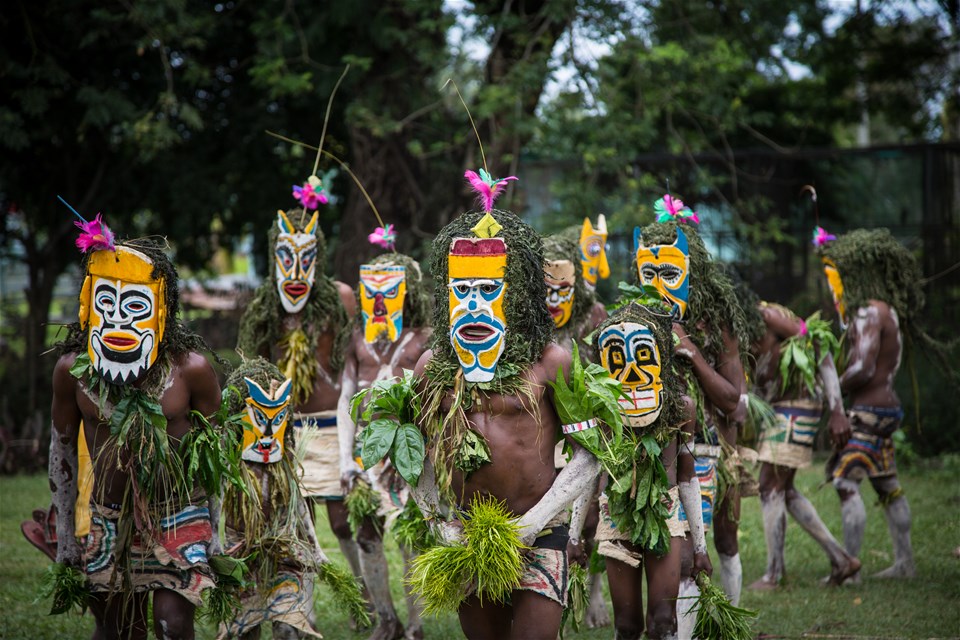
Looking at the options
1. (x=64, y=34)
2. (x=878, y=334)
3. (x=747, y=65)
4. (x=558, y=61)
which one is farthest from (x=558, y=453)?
(x=747, y=65)

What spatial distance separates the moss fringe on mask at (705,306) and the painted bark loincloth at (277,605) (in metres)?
2.67

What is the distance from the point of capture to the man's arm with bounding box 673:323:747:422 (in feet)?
19.0

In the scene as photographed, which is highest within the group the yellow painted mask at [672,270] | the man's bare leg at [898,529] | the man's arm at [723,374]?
the yellow painted mask at [672,270]

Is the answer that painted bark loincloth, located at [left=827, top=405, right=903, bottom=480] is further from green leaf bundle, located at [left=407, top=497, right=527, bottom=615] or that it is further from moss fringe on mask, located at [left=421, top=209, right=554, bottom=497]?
green leaf bundle, located at [left=407, top=497, right=527, bottom=615]

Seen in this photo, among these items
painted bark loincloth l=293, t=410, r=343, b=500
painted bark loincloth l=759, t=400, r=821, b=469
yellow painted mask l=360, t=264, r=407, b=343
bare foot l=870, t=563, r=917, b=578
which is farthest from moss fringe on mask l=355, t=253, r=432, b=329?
bare foot l=870, t=563, r=917, b=578

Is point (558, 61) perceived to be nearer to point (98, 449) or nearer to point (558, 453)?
point (558, 453)

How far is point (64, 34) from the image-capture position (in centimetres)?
1241

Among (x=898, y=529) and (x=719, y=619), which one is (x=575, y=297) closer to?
(x=719, y=619)

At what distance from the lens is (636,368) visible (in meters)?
5.27

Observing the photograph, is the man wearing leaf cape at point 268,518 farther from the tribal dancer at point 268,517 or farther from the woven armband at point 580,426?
the woven armband at point 580,426

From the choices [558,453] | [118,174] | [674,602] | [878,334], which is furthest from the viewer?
[118,174]

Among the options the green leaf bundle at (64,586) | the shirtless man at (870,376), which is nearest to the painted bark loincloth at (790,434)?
the shirtless man at (870,376)

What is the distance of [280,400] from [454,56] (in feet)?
24.5

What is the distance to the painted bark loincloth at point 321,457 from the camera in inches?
275
